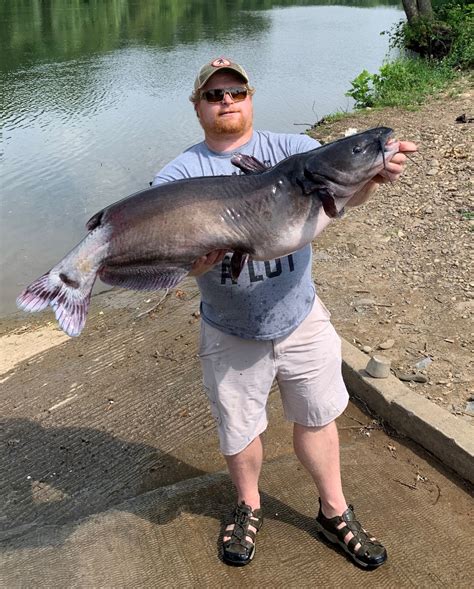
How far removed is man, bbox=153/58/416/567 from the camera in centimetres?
271

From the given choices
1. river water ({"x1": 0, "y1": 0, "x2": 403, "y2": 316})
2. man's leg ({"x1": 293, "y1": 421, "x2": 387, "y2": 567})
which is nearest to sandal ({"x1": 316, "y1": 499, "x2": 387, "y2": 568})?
man's leg ({"x1": 293, "y1": 421, "x2": 387, "y2": 567})

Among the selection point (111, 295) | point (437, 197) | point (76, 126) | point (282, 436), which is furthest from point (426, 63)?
point (282, 436)

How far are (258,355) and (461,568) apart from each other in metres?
1.37

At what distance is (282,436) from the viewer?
12.9 ft

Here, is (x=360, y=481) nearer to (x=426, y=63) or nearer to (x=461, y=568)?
(x=461, y=568)

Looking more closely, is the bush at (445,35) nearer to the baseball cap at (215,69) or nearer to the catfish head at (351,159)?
the baseball cap at (215,69)

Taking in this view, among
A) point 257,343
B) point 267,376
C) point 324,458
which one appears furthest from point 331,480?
point 257,343

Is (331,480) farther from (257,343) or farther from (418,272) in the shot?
(418,272)

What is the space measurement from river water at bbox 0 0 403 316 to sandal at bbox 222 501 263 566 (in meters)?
5.09

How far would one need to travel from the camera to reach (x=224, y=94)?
2.70 meters

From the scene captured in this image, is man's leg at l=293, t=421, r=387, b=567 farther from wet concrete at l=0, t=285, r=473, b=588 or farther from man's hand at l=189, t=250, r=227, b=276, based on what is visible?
man's hand at l=189, t=250, r=227, b=276

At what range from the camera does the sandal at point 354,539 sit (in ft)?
9.40

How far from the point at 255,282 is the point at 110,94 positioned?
629 inches

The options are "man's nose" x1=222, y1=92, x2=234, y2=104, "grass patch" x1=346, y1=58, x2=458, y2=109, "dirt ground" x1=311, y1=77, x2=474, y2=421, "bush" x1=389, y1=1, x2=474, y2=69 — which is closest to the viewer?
"man's nose" x1=222, y1=92, x2=234, y2=104
